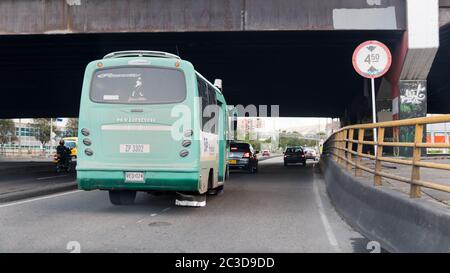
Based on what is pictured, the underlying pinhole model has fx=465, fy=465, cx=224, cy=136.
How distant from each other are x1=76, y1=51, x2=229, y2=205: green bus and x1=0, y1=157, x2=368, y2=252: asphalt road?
0.79 m

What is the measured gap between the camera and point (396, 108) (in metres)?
19.2

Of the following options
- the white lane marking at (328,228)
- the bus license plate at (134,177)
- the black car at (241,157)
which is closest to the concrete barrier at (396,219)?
the white lane marking at (328,228)

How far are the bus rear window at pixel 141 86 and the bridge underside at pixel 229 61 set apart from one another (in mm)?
8995

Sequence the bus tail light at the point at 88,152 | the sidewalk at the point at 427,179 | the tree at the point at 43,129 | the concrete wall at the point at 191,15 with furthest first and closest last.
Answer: the tree at the point at 43,129
the concrete wall at the point at 191,15
the bus tail light at the point at 88,152
the sidewalk at the point at 427,179

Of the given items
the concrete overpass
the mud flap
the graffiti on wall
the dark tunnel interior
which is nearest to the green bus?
the mud flap

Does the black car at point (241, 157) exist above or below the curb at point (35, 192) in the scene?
above

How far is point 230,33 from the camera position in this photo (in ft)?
58.9

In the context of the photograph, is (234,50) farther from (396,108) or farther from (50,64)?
(50,64)

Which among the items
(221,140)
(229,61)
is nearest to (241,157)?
(229,61)

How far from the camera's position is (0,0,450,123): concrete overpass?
16875mm

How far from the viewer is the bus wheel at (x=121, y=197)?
10461mm

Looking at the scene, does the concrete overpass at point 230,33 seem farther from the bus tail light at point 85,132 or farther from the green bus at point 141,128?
the bus tail light at point 85,132
